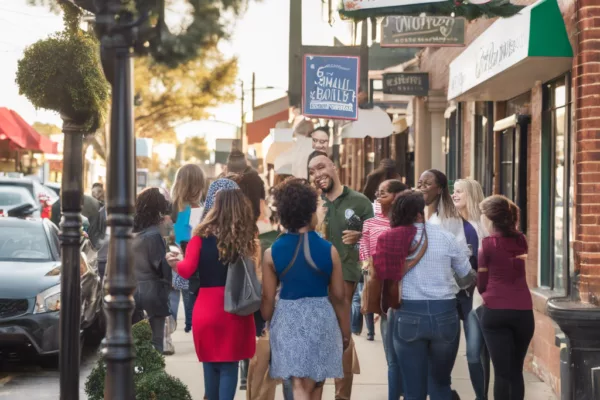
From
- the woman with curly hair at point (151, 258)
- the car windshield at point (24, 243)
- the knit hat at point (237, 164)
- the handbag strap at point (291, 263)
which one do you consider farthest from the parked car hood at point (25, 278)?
the handbag strap at point (291, 263)

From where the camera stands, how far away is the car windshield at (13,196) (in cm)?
2009

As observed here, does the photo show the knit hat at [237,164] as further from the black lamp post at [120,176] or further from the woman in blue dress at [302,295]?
the black lamp post at [120,176]

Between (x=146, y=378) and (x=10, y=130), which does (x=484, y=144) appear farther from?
(x=10, y=130)

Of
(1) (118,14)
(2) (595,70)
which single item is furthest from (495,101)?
(1) (118,14)

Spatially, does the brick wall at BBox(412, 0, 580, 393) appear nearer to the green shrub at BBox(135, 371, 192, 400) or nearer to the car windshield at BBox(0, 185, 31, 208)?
the green shrub at BBox(135, 371, 192, 400)

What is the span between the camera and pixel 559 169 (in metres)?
10.4

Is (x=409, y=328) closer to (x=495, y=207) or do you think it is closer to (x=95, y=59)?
(x=495, y=207)

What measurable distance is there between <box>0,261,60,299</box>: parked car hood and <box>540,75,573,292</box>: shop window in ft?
15.5

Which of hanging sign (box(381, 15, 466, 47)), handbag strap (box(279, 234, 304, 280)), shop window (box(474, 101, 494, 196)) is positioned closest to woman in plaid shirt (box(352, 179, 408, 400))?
handbag strap (box(279, 234, 304, 280))

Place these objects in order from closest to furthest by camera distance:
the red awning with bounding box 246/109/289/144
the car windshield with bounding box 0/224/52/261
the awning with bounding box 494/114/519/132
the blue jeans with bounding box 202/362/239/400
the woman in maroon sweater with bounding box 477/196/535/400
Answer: the blue jeans with bounding box 202/362/239/400
the woman in maroon sweater with bounding box 477/196/535/400
the car windshield with bounding box 0/224/52/261
the awning with bounding box 494/114/519/132
the red awning with bounding box 246/109/289/144

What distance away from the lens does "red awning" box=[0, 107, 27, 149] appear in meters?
32.3

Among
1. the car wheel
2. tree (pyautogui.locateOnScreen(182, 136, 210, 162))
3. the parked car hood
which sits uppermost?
tree (pyautogui.locateOnScreen(182, 136, 210, 162))

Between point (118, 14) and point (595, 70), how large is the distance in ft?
13.1

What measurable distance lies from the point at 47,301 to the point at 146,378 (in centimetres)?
353
